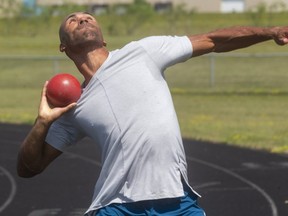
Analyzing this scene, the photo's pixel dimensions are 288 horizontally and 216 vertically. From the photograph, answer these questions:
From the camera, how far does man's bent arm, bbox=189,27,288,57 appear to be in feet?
20.3

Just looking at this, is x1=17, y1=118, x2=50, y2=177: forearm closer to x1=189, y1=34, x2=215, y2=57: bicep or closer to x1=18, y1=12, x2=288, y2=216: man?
x1=18, y1=12, x2=288, y2=216: man

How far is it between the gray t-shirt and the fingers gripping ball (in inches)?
4.6

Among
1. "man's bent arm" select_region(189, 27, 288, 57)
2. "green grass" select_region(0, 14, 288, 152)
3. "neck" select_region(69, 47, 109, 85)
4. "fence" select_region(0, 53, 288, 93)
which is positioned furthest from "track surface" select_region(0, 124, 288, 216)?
"fence" select_region(0, 53, 288, 93)

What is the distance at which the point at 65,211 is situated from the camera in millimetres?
12148

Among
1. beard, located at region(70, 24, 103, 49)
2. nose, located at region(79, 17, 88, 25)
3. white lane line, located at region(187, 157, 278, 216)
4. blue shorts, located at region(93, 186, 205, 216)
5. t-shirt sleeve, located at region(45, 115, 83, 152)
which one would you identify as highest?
nose, located at region(79, 17, 88, 25)

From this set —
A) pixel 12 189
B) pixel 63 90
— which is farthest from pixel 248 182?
pixel 63 90

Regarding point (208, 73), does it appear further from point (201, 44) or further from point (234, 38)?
point (201, 44)

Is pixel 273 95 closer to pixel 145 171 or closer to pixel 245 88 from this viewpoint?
pixel 245 88

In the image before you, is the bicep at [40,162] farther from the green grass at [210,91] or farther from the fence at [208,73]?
the fence at [208,73]

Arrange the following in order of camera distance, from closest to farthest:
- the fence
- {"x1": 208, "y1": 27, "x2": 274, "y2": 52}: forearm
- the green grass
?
1. {"x1": 208, "y1": 27, "x2": 274, "y2": 52}: forearm
2. the green grass
3. the fence

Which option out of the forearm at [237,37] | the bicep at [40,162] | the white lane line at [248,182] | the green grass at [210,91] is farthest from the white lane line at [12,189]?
the forearm at [237,37]

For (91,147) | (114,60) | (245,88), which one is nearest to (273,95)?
(245,88)

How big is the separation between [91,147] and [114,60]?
12990 millimetres

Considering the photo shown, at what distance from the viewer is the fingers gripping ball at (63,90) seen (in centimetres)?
574
